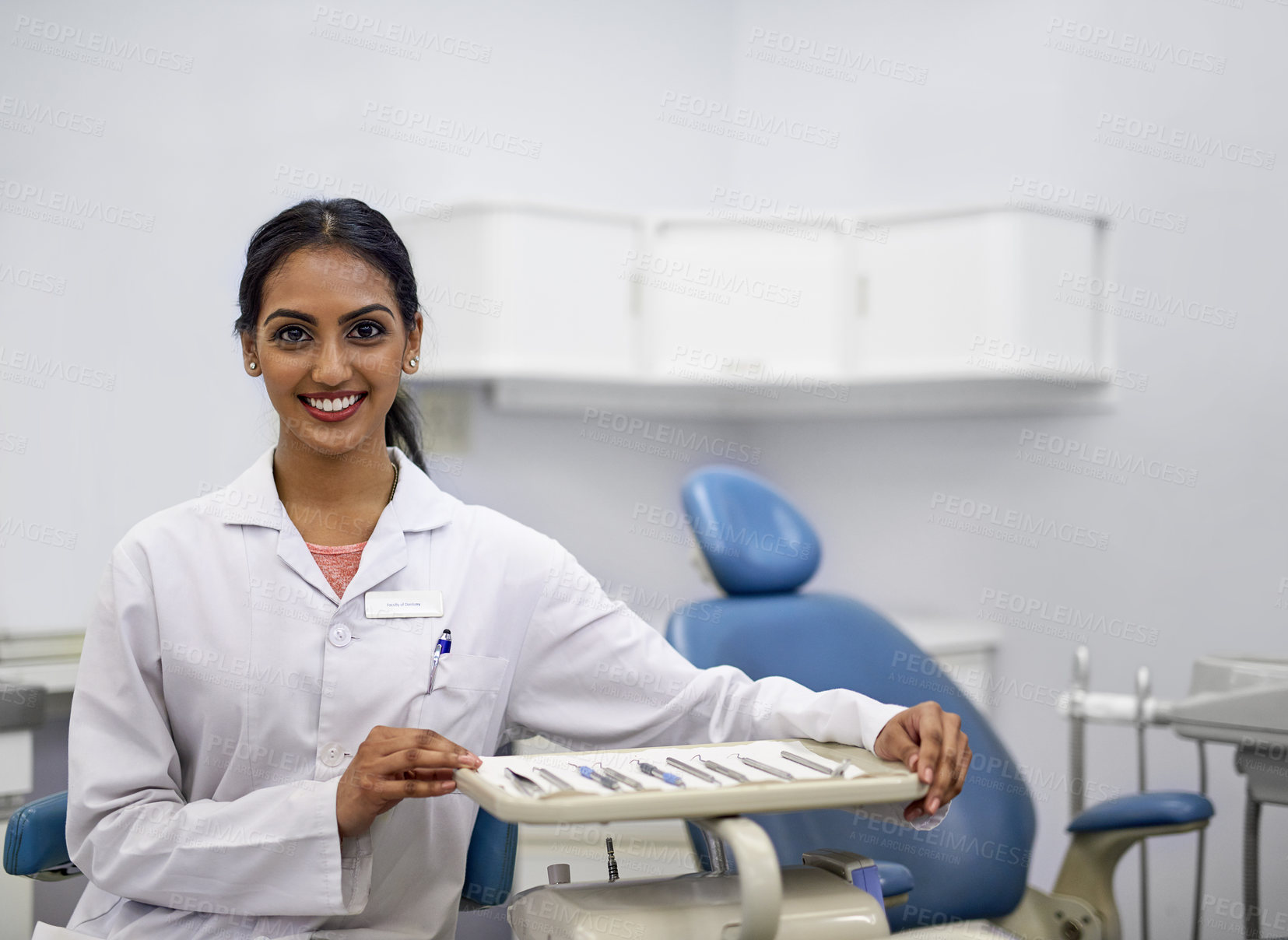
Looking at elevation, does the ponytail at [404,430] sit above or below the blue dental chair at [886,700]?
above

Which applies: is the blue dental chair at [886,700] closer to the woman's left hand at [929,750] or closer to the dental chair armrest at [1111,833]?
the dental chair armrest at [1111,833]

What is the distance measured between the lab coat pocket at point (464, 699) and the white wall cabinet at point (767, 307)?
1.53 metres

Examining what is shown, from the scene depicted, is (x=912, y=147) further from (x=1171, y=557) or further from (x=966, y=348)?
(x=1171, y=557)

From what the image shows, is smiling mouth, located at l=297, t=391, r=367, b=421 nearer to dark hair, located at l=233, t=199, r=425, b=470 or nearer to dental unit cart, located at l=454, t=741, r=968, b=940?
dark hair, located at l=233, t=199, r=425, b=470

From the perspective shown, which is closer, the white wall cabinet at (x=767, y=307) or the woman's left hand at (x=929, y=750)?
the woman's left hand at (x=929, y=750)

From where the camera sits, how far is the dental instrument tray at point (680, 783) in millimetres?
770

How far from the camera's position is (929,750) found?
3.12 ft

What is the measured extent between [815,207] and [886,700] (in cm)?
179

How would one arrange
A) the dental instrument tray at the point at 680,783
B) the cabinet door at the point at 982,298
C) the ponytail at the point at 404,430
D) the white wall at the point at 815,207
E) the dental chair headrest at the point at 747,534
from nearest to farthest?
the dental instrument tray at the point at 680,783 → the ponytail at the point at 404,430 → the dental chair headrest at the point at 747,534 → the white wall at the point at 815,207 → the cabinet door at the point at 982,298

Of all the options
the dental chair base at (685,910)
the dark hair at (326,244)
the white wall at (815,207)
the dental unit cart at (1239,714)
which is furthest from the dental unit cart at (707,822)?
the white wall at (815,207)

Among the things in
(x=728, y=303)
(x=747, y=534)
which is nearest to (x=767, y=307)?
(x=728, y=303)

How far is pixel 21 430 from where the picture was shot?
2.22m

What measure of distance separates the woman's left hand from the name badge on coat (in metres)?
0.44

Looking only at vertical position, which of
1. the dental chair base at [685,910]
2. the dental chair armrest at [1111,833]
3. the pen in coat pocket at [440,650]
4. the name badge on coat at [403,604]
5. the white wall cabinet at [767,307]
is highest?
the white wall cabinet at [767,307]
